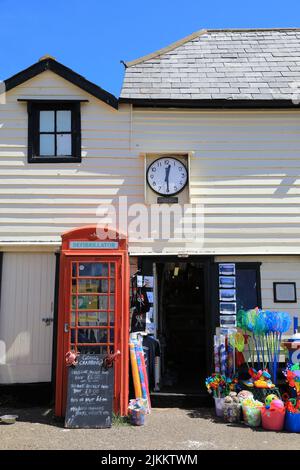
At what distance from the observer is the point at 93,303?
745 centimetres

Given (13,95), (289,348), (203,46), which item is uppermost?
(203,46)

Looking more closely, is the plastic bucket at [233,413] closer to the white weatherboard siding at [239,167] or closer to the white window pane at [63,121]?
the white weatherboard siding at [239,167]

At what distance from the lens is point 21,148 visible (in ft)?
29.1

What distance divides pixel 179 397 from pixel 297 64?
6956 mm

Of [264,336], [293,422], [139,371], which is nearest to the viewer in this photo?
[293,422]

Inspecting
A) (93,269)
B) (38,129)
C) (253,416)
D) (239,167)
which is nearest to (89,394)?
(93,269)

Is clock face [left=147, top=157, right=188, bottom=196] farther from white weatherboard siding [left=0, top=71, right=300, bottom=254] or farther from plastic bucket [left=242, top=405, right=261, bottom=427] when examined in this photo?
plastic bucket [left=242, top=405, right=261, bottom=427]

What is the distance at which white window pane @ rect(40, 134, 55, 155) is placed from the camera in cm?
893

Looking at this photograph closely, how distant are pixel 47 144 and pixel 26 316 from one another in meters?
3.16

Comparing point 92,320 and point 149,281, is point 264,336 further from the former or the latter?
point 92,320

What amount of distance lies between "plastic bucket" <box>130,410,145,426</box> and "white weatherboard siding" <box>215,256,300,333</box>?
2.92m
